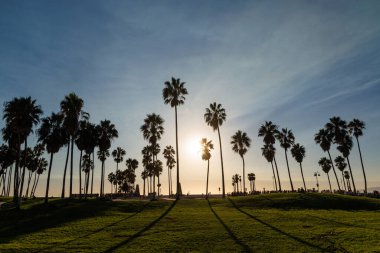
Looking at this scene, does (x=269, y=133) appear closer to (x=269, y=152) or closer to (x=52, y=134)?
(x=269, y=152)

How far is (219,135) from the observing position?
67.9 metres

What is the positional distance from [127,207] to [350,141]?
64.1m

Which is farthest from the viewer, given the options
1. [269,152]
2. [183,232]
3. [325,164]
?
[325,164]

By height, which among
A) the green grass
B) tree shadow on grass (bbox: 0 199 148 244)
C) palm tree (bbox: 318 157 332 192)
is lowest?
the green grass

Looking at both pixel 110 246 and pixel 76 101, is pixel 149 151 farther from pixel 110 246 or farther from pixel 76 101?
pixel 110 246

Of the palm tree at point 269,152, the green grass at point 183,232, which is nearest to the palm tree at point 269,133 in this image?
the palm tree at point 269,152

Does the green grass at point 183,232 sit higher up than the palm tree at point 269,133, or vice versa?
the palm tree at point 269,133

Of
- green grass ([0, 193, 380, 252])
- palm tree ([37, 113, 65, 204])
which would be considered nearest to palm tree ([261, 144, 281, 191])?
green grass ([0, 193, 380, 252])

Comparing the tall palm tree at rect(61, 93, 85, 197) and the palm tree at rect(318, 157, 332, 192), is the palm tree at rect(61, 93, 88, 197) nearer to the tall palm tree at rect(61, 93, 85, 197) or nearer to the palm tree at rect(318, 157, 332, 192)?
the tall palm tree at rect(61, 93, 85, 197)

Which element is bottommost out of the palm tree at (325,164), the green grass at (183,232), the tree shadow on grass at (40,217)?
the green grass at (183,232)

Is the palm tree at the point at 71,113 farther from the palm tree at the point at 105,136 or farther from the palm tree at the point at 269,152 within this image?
the palm tree at the point at 269,152

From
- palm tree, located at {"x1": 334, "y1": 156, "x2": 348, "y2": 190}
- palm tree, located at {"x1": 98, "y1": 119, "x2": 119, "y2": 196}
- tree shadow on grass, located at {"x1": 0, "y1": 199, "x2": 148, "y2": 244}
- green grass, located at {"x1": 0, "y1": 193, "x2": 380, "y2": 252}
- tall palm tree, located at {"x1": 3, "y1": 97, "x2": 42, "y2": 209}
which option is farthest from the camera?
palm tree, located at {"x1": 334, "y1": 156, "x2": 348, "y2": 190}

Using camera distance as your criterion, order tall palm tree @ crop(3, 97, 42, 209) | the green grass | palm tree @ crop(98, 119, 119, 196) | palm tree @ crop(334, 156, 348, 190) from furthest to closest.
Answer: palm tree @ crop(334, 156, 348, 190) < palm tree @ crop(98, 119, 119, 196) < tall palm tree @ crop(3, 97, 42, 209) < the green grass

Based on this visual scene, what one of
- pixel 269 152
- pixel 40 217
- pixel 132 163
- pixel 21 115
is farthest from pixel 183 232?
pixel 132 163
